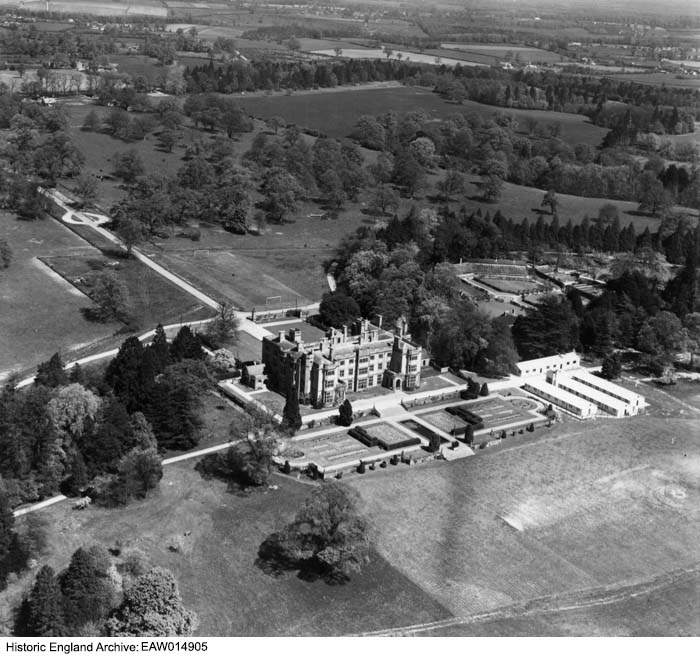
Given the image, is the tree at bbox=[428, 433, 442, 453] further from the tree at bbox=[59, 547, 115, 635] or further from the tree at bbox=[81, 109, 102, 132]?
the tree at bbox=[81, 109, 102, 132]

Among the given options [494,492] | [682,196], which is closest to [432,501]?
[494,492]

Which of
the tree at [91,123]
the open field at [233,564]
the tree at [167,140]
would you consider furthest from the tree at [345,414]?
the tree at [91,123]

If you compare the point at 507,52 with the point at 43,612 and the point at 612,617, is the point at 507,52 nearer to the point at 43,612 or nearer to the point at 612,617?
the point at 612,617

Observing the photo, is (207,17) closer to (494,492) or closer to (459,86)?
(459,86)

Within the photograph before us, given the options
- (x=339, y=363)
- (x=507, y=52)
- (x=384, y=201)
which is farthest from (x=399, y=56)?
(x=339, y=363)

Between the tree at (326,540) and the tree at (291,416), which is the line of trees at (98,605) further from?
the tree at (291,416)
